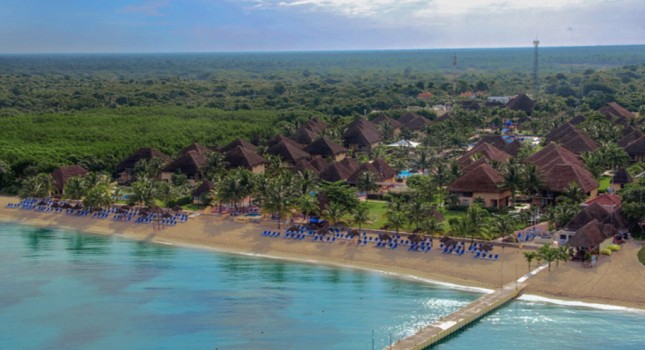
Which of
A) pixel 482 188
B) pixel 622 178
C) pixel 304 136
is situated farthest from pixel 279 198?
pixel 304 136

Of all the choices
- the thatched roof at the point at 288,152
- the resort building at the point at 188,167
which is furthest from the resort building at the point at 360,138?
the resort building at the point at 188,167

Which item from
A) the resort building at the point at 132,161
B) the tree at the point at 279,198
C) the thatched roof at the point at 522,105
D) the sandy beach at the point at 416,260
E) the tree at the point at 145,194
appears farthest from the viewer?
the thatched roof at the point at 522,105

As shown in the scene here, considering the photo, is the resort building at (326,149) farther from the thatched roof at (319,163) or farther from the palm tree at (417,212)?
the palm tree at (417,212)

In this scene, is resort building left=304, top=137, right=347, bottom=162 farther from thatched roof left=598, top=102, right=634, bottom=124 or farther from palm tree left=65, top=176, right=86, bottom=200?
thatched roof left=598, top=102, right=634, bottom=124

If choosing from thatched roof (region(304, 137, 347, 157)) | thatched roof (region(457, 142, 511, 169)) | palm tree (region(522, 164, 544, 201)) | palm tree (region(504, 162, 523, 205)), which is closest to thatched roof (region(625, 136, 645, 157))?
thatched roof (region(457, 142, 511, 169))

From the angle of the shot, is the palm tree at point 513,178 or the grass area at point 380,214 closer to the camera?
the grass area at point 380,214

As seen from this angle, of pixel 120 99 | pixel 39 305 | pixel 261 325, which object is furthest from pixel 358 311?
pixel 120 99

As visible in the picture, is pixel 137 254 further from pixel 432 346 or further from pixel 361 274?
pixel 432 346
